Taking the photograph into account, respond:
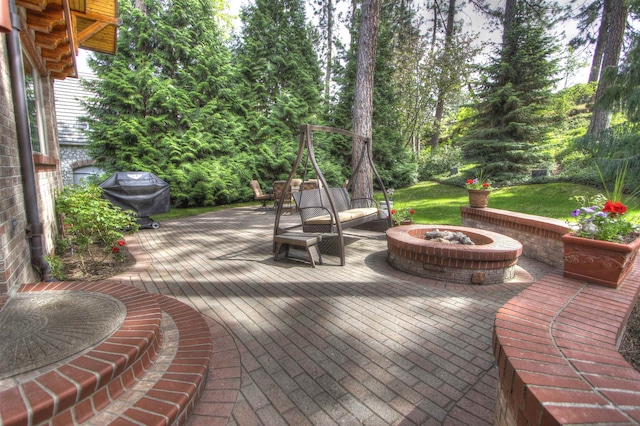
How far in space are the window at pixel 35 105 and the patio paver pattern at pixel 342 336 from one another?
7.09ft

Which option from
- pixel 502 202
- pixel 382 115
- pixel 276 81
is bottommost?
pixel 502 202

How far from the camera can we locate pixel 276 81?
43.7 ft

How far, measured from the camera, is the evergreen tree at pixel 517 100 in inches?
412

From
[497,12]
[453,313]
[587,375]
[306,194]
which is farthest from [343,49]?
[587,375]

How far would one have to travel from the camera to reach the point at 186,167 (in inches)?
397

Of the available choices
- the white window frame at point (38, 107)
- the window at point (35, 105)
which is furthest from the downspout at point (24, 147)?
the white window frame at point (38, 107)

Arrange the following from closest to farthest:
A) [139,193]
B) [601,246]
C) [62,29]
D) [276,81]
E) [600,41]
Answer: [601,246], [62,29], [139,193], [600,41], [276,81]

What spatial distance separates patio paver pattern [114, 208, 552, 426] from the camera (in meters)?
1.55

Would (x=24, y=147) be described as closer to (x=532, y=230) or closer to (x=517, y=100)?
(x=532, y=230)

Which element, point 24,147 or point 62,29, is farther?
point 62,29

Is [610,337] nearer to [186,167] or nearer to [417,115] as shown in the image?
[186,167]

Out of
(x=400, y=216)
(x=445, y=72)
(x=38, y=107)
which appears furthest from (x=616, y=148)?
(x=38, y=107)

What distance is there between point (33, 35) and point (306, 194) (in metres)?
3.80

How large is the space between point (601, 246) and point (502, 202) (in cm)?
680
